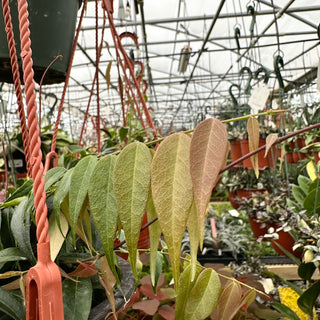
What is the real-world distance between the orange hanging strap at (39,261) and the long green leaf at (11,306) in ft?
0.35

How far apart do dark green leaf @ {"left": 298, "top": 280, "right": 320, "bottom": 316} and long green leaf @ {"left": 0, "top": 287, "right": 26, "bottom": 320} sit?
26.6 inches

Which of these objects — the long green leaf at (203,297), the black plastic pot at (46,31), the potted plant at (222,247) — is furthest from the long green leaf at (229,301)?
the potted plant at (222,247)

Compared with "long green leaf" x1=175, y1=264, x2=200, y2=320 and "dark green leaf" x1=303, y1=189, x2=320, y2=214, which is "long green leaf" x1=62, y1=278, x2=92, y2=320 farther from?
"dark green leaf" x1=303, y1=189, x2=320, y2=214

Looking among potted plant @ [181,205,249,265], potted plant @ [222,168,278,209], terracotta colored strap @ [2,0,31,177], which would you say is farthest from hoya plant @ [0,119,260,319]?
potted plant @ [222,168,278,209]

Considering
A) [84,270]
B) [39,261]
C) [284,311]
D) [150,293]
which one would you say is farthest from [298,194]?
[39,261]

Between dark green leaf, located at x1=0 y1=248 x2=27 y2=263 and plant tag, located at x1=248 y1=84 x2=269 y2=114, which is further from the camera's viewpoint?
plant tag, located at x1=248 y1=84 x2=269 y2=114

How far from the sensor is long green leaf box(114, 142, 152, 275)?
269 mm

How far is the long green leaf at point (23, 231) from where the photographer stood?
35cm

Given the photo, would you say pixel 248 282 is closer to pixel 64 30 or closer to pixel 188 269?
pixel 188 269

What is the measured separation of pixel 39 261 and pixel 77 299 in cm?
14

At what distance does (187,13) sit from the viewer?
5.31 meters

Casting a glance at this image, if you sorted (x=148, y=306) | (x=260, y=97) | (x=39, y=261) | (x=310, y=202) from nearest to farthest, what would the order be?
(x=39, y=261) → (x=148, y=306) → (x=310, y=202) → (x=260, y=97)

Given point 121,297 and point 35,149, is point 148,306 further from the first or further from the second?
point 35,149

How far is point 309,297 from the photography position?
82 centimetres
